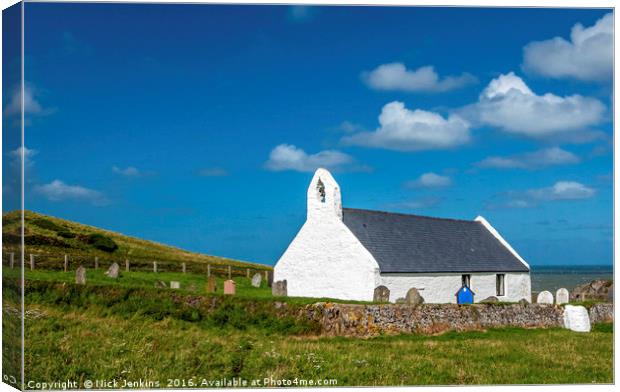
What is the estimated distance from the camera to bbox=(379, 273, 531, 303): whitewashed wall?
25789mm

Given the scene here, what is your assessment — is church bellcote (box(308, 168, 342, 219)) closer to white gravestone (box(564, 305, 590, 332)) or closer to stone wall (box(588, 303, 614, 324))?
white gravestone (box(564, 305, 590, 332))

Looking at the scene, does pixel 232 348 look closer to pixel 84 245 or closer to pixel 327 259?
pixel 327 259

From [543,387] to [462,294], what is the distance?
14.9m

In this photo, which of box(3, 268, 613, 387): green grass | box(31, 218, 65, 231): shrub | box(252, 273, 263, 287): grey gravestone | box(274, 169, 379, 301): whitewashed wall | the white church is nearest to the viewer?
box(3, 268, 613, 387): green grass

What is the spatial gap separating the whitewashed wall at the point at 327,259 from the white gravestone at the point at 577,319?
6.24 metres

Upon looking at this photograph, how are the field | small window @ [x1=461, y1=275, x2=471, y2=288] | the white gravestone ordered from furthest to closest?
small window @ [x1=461, y1=275, x2=471, y2=288] → the white gravestone → the field

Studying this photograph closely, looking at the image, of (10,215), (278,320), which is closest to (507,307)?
(278,320)

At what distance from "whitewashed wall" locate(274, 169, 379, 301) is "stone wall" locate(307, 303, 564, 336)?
507cm

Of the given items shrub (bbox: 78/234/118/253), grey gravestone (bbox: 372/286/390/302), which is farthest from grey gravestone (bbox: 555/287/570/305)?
shrub (bbox: 78/234/118/253)

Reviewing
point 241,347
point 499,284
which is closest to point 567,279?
point 499,284

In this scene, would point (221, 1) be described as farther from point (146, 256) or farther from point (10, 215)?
point (146, 256)

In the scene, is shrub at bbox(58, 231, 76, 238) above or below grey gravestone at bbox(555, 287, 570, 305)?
above

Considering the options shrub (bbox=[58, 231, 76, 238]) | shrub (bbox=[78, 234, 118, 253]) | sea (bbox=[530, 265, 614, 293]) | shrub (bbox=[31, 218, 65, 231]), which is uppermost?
shrub (bbox=[31, 218, 65, 231])

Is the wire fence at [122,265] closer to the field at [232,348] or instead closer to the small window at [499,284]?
the small window at [499,284]
